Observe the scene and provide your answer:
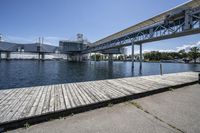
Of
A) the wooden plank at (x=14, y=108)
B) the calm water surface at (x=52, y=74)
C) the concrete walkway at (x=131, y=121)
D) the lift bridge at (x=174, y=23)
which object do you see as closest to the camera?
the concrete walkway at (x=131, y=121)

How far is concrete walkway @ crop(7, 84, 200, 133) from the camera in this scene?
250 centimetres

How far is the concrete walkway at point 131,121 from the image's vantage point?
2.50m

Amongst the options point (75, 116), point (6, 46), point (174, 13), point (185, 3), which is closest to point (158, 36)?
point (174, 13)

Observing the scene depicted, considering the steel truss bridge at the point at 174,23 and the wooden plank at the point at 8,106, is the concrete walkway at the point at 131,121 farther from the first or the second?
the steel truss bridge at the point at 174,23

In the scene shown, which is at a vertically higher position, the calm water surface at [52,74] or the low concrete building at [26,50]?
the low concrete building at [26,50]

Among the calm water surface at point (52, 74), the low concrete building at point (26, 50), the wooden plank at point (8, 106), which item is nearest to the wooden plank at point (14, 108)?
the wooden plank at point (8, 106)

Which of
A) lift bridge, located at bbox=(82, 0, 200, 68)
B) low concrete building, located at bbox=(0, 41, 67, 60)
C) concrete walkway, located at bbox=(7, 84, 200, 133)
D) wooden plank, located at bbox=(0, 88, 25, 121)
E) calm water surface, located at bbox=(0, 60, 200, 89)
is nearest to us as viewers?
concrete walkway, located at bbox=(7, 84, 200, 133)

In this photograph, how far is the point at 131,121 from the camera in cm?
285

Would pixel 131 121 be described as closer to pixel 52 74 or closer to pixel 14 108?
pixel 14 108

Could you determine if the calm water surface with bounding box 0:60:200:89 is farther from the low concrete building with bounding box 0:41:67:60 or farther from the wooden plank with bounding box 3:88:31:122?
the low concrete building with bounding box 0:41:67:60

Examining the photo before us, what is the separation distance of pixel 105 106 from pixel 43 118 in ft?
6.01

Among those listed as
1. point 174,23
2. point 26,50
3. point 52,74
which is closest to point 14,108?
point 52,74

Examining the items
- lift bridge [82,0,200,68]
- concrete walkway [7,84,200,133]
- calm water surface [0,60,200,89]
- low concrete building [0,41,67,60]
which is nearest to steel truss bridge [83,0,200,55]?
lift bridge [82,0,200,68]

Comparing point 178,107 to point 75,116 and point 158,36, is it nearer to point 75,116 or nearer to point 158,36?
point 75,116
